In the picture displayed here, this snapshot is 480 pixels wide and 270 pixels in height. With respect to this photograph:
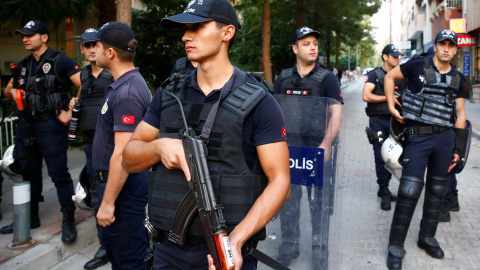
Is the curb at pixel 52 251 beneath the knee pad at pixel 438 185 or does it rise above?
beneath

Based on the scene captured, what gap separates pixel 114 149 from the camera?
2895 millimetres

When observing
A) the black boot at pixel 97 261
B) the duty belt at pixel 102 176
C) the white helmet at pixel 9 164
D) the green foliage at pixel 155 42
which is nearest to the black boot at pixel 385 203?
the black boot at pixel 97 261

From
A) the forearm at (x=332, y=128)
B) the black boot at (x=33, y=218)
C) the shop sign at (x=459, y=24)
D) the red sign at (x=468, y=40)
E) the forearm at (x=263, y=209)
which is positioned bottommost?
the black boot at (x=33, y=218)

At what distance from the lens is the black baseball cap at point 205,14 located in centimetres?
199

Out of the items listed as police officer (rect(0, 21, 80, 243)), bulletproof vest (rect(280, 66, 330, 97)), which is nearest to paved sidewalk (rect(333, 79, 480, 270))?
bulletproof vest (rect(280, 66, 330, 97))

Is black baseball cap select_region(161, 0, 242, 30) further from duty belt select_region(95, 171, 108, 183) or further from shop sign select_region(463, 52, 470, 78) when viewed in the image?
shop sign select_region(463, 52, 470, 78)

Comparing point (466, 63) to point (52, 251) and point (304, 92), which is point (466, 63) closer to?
point (304, 92)

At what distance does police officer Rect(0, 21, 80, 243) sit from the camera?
462 cm

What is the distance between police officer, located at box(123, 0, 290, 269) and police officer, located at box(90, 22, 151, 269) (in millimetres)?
847

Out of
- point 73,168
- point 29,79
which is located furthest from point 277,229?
point 73,168

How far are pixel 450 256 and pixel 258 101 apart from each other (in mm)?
3299

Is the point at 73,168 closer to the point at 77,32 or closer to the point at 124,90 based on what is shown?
the point at 124,90

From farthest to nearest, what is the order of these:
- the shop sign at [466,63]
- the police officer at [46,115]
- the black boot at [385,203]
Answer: the shop sign at [466,63] → the black boot at [385,203] → the police officer at [46,115]

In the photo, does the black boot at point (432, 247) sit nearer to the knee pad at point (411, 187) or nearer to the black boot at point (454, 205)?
the knee pad at point (411, 187)
